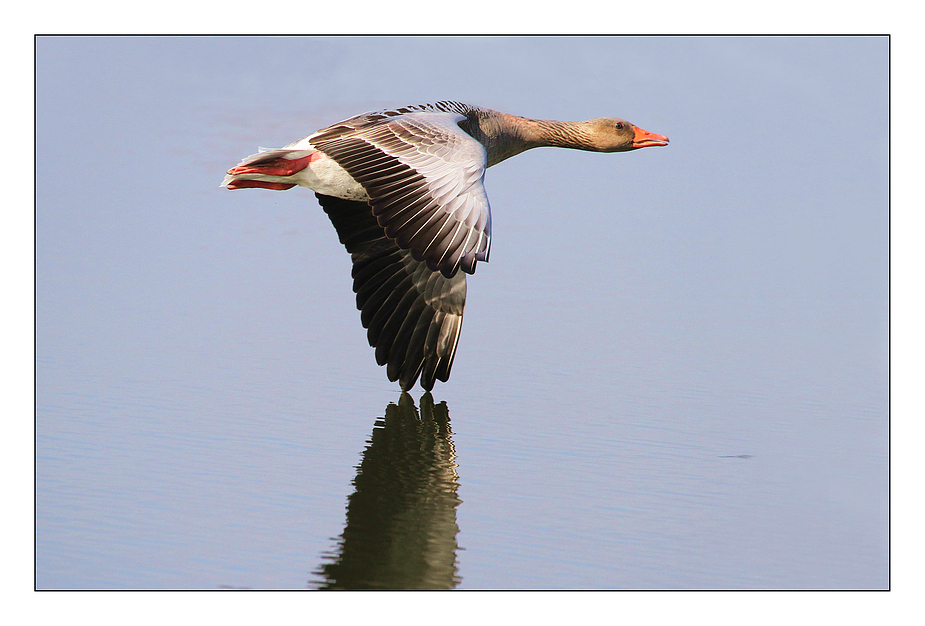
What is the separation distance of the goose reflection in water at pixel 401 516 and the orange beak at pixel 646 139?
451cm

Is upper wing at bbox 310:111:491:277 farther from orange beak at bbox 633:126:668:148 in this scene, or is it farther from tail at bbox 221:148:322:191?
orange beak at bbox 633:126:668:148

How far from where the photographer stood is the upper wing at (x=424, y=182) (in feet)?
18.7

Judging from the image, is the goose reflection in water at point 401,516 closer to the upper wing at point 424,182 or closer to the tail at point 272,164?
the upper wing at point 424,182

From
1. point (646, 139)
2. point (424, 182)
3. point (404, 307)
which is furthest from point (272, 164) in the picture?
point (646, 139)

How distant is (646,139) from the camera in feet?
33.6

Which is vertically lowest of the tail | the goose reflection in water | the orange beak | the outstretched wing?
the goose reflection in water

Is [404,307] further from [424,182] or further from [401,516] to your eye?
[401,516]

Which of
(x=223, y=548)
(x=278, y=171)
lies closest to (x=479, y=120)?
(x=278, y=171)

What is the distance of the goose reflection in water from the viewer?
480cm

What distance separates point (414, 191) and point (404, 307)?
2.53 m

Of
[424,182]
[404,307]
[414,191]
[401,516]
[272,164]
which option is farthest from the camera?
[404,307]

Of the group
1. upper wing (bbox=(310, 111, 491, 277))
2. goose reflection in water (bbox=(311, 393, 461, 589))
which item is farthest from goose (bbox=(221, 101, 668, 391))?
goose reflection in water (bbox=(311, 393, 461, 589))

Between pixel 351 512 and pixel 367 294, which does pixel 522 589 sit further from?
pixel 367 294

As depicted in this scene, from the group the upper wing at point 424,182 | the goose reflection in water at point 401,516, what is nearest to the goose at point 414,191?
the upper wing at point 424,182
